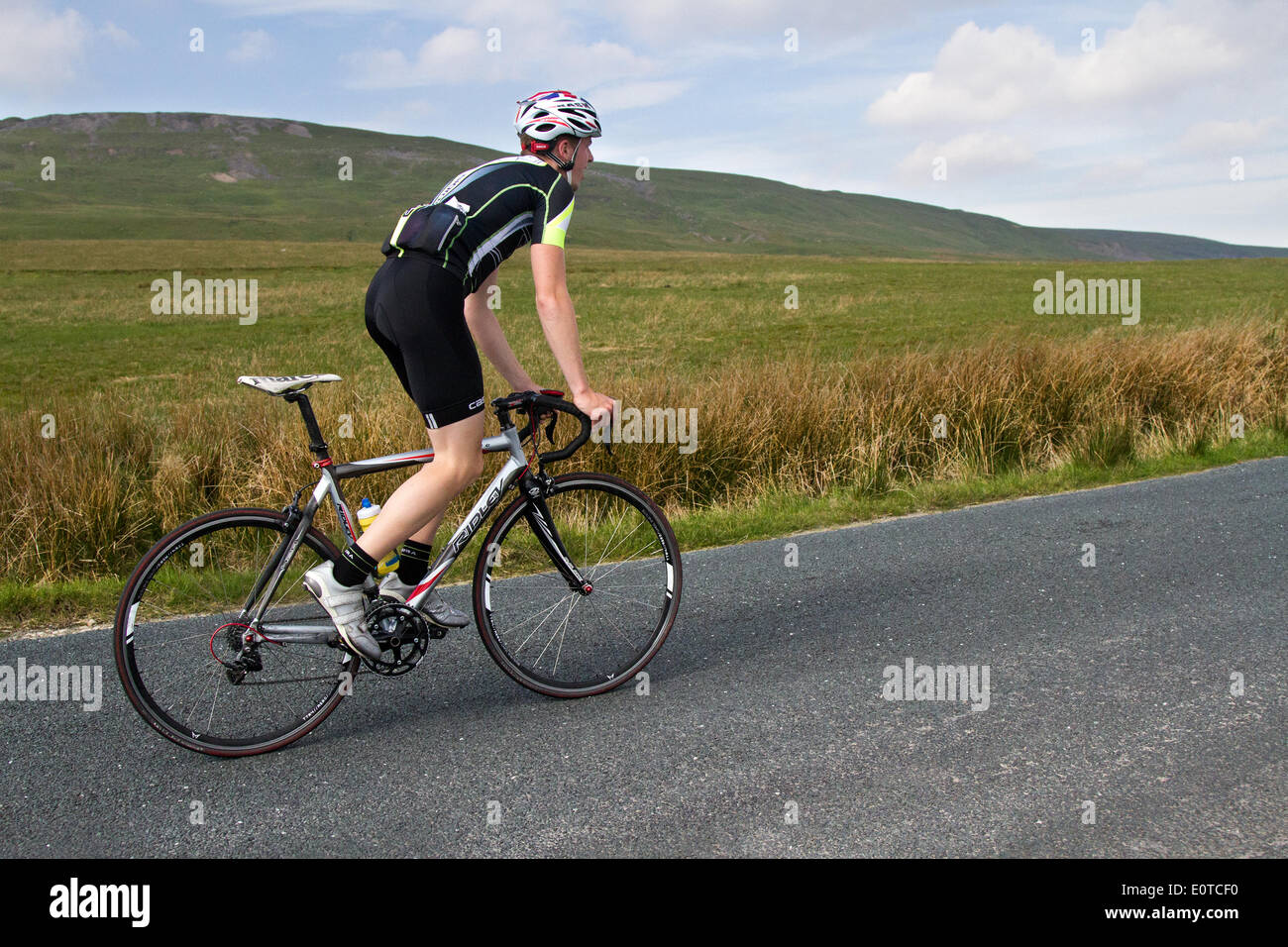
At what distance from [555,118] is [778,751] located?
104 inches

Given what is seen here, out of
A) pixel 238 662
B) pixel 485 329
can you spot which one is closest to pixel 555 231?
pixel 485 329

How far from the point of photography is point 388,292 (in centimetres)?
399

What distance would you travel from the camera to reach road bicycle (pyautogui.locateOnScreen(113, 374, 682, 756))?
4051 millimetres

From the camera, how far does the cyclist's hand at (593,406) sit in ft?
13.4

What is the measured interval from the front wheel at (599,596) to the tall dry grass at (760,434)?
347cm

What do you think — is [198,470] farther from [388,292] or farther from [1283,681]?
[1283,681]

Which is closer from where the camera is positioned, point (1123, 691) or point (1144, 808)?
point (1144, 808)

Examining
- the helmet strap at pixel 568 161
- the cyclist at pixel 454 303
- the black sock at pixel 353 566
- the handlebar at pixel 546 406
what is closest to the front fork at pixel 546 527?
the handlebar at pixel 546 406

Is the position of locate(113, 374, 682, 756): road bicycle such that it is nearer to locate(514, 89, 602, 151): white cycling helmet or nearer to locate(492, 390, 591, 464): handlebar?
locate(492, 390, 591, 464): handlebar

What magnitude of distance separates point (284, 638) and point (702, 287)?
56.4 metres

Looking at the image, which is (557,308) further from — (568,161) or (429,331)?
(568,161)

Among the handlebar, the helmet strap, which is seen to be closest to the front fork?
the handlebar

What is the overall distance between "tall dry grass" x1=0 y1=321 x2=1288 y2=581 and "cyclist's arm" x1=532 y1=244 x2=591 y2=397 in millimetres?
4339
